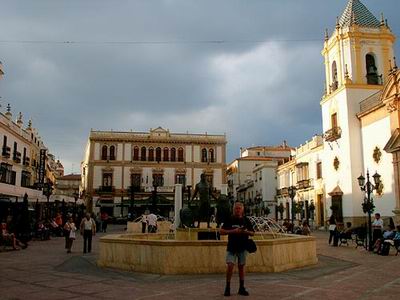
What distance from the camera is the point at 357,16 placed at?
1287 inches

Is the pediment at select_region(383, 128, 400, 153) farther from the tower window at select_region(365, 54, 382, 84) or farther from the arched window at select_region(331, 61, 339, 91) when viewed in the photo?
the arched window at select_region(331, 61, 339, 91)

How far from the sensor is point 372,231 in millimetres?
17812

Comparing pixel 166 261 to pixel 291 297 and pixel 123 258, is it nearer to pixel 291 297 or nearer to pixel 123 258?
pixel 123 258

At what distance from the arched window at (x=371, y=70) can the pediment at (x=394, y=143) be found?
7283 mm

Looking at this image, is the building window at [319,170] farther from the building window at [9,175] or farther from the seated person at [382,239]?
the building window at [9,175]

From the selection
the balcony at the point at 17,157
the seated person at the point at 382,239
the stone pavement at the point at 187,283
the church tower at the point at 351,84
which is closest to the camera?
the stone pavement at the point at 187,283

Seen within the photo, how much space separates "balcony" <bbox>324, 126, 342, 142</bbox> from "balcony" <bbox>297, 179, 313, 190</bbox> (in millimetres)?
9019

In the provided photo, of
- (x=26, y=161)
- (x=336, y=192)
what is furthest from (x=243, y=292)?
(x=26, y=161)

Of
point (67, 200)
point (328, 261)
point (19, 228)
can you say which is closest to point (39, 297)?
point (328, 261)

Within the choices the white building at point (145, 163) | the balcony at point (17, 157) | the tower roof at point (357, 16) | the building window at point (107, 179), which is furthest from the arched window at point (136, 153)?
the tower roof at point (357, 16)

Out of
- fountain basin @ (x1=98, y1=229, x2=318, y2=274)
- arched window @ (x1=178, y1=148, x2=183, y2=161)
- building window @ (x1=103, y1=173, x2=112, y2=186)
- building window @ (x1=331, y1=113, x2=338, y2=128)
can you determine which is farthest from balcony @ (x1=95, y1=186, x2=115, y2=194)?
fountain basin @ (x1=98, y1=229, x2=318, y2=274)

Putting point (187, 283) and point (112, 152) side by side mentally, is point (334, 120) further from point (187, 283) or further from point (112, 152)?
point (112, 152)

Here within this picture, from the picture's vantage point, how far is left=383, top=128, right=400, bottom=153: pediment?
25.0 metres

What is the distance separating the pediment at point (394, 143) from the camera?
2498cm
